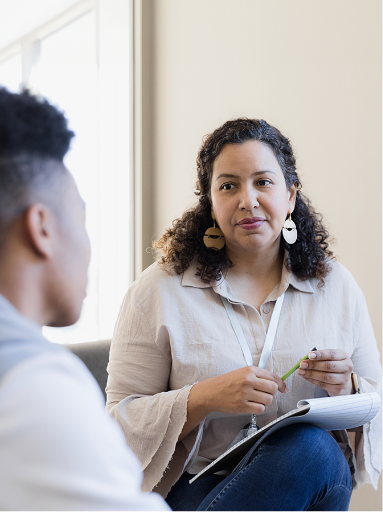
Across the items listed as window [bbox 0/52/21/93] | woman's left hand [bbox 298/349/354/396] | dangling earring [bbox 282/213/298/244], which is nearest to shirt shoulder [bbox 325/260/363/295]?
dangling earring [bbox 282/213/298/244]

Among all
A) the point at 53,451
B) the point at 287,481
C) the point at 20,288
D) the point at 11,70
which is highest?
A: the point at 11,70

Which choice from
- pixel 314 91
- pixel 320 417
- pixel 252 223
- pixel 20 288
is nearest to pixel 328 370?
pixel 320 417

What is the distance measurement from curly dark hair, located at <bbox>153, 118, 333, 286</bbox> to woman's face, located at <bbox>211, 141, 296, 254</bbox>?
0.04 m

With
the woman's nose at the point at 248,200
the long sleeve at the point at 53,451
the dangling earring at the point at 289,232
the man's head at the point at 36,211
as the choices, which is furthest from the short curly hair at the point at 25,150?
the dangling earring at the point at 289,232

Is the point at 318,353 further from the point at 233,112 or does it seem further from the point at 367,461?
the point at 233,112

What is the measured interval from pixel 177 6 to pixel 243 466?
6.79 feet

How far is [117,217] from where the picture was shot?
257cm

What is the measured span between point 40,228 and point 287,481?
27.9 inches

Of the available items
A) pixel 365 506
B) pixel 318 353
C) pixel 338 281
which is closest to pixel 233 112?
pixel 338 281

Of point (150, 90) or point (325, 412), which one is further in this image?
point (150, 90)

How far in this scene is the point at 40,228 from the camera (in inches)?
20.0

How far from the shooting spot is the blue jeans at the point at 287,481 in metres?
0.92

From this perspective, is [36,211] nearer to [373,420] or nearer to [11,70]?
[373,420]

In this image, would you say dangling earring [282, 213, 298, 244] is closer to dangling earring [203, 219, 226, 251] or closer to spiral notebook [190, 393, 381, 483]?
dangling earring [203, 219, 226, 251]
